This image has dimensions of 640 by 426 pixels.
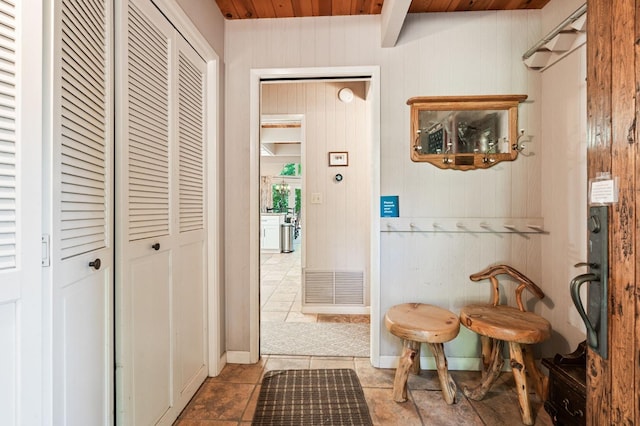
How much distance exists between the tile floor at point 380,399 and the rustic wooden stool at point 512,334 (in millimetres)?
104

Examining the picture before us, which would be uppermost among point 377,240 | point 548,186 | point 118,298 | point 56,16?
point 56,16

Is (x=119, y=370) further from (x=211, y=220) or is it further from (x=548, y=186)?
(x=548, y=186)

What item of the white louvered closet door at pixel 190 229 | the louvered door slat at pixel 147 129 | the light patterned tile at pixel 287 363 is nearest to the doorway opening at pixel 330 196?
the light patterned tile at pixel 287 363

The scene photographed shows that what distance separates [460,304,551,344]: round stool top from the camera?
1.64 meters

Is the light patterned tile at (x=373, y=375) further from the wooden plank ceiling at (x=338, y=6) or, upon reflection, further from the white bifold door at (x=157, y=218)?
the wooden plank ceiling at (x=338, y=6)

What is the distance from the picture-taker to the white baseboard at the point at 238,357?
7.43ft

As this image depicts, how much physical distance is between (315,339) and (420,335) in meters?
1.24

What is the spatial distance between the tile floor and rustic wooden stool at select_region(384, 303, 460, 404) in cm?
10

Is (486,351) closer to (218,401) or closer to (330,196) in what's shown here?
(218,401)

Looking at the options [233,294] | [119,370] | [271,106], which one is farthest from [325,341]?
[271,106]

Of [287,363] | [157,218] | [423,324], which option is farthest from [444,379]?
[157,218]

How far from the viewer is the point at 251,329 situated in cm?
227

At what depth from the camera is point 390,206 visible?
2.17m

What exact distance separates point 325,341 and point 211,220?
4.70 feet
